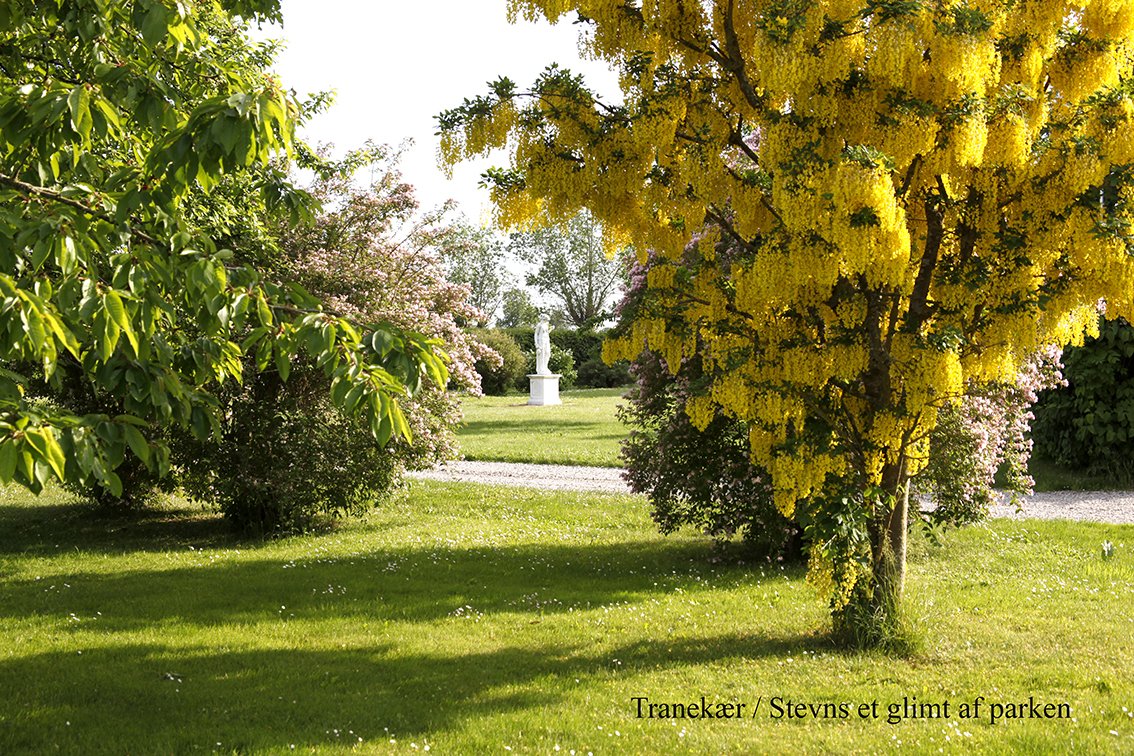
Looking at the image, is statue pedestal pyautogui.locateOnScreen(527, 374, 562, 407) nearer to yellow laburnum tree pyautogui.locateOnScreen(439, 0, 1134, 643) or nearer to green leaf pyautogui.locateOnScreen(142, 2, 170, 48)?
yellow laburnum tree pyautogui.locateOnScreen(439, 0, 1134, 643)

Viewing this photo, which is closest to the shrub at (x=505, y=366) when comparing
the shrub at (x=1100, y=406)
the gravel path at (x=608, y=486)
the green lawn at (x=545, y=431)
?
the green lawn at (x=545, y=431)

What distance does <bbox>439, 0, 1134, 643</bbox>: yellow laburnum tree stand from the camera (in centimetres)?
537

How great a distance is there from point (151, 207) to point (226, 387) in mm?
6895

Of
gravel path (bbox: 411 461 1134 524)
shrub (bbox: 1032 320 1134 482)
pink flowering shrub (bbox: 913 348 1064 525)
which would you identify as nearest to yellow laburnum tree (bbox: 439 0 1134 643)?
pink flowering shrub (bbox: 913 348 1064 525)

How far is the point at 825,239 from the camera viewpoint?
17.5 ft

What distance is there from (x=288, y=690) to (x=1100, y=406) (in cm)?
1212

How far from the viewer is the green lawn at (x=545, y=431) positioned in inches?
722

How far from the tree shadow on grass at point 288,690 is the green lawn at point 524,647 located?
0.9 inches

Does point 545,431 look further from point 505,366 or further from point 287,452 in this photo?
point 287,452

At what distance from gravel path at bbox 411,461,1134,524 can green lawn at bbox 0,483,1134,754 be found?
118 cm

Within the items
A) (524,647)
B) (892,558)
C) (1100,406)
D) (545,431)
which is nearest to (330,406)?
(524,647)

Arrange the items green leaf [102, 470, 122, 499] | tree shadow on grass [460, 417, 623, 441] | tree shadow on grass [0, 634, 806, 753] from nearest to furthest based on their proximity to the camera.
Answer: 1. green leaf [102, 470, 122, 499]
2. tree shadow on grass [0, 634, 806, 753]
3. tree shadow on grass [460, 417, 623, 441]

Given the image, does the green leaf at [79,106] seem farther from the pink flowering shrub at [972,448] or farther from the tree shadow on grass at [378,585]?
the pink flowering shrub at [972,448]

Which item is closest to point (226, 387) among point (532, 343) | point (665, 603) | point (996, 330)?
point (665, 603)
